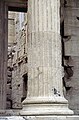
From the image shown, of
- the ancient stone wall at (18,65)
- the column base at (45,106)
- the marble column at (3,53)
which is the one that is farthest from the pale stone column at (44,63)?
the ancient stone wall at (18,65)

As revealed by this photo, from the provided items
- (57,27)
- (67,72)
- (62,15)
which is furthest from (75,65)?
(57,27)

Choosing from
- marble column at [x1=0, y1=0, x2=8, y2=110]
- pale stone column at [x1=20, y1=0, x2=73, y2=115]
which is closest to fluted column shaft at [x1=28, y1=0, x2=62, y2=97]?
pale stone column at [x1=20, y1=0, x2=73, y2=115]

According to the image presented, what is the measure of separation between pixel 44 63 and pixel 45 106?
4.13ft

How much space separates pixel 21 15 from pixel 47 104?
14.0 metres

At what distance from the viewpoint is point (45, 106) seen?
11.7 m

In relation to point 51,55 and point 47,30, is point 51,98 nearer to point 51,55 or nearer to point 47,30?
point 51,55

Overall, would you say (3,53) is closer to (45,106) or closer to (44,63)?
(44,63)

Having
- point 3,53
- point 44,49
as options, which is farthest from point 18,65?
point 44,49

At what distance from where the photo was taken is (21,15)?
25.1 meters

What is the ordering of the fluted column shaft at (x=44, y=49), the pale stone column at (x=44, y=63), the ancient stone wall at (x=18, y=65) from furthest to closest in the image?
the ancient stone wall at (x=18, y=65)
the fluted column shaft at (x=44, y=49)
the pale stone column at (x=44, y=63)

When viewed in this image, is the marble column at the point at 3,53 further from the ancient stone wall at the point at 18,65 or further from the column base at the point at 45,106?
the column base at the point at 45,106

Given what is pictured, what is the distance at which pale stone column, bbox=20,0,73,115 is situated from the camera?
11.8 metres

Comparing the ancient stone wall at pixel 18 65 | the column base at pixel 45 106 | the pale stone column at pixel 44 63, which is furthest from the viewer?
the ancient stone wall at pixel 18 65

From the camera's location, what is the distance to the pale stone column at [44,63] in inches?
464
